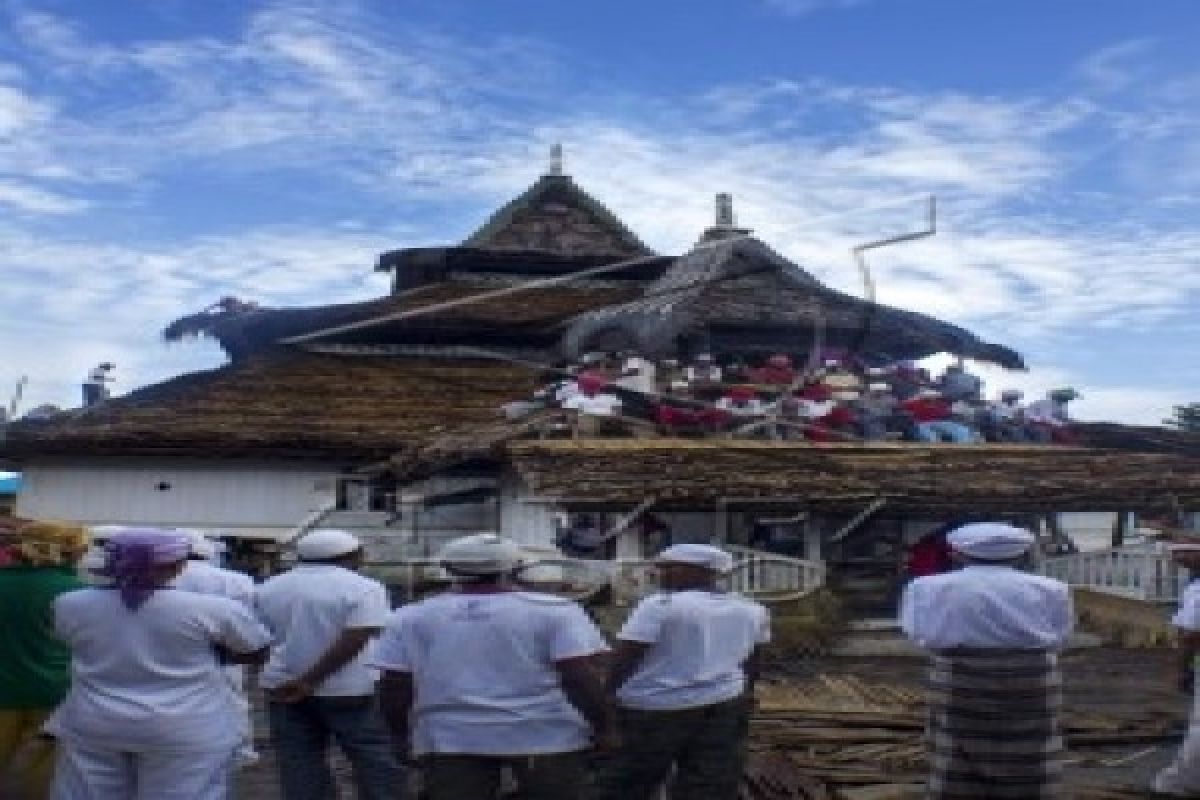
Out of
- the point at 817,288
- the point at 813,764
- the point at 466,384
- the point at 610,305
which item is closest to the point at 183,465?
the point at 466,384

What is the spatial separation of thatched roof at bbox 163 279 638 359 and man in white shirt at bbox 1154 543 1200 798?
22.8 metres

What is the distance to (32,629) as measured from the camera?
6.84 meters

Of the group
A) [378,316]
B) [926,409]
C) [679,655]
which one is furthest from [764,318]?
[679,655]

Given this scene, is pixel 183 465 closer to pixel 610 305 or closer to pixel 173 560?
pixel 610 305

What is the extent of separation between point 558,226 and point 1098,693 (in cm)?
2347

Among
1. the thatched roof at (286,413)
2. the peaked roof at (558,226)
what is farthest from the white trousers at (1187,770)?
the peaked roof at (558,226)

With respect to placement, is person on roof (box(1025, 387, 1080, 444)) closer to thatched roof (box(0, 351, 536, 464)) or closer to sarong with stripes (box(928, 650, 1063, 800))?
thatched roof (box(0, 351, 536, 464))

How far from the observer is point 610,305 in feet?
105

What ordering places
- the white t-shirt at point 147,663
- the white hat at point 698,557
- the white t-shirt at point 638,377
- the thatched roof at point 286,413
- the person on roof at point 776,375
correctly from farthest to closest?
the thatched roof at point 286,413 < the person on roof at point 776,375 < the white t-shirt at point 638,377 < the white hat at point 698,557 < the white t-shirt at point 147,663

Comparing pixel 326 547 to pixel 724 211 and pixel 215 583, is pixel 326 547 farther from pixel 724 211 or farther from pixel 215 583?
pixel 724 211

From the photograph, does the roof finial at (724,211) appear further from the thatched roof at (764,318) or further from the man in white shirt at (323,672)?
the man in white shirt at (323,672)

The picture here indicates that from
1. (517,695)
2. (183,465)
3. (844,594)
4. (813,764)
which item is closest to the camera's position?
(517,695)

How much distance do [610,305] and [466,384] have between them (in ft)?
14.7

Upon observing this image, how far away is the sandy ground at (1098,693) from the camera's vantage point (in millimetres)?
9094
